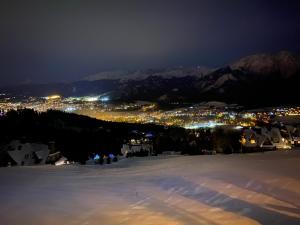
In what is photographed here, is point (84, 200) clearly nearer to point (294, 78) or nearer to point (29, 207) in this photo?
point (29, 207)

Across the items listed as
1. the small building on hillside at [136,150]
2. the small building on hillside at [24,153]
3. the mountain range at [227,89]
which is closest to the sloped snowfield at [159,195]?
the small building on hillside at [136,150]

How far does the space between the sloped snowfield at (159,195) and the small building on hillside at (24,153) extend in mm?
17489

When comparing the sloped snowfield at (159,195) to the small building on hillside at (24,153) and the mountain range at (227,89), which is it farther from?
the mountain range at (227,89)

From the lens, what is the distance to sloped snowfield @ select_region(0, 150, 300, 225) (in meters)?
5.71

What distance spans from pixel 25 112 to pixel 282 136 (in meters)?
34.5

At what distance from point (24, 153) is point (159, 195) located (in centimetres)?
2307

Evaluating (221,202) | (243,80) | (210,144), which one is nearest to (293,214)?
(221,202)

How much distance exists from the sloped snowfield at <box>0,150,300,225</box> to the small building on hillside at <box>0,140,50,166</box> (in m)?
17.5

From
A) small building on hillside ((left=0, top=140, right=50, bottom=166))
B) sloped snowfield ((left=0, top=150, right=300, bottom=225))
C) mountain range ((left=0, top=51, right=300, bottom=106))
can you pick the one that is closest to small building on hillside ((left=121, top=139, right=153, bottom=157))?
small building on hillside ((left=0, top=140, right=50, bottom=166))

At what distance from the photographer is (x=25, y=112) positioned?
55.7 metres

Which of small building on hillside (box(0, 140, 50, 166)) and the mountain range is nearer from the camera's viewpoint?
small building on hillside (box(0, 140, 50, 166))

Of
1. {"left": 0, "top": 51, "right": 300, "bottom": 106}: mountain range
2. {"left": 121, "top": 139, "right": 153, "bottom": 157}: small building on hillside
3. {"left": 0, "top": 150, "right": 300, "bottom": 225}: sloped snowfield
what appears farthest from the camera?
{"left": 0, "top": 51, "right": 300, "bottom": 106}: mountain range

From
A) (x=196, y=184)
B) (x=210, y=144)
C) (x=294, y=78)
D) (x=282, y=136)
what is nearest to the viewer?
(x=196, y=184)

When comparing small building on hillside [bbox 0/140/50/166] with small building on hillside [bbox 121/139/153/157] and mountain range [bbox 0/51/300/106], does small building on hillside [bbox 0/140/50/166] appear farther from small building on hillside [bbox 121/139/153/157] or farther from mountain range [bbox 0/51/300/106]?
mountain range [bbox 0/51/300/106]
